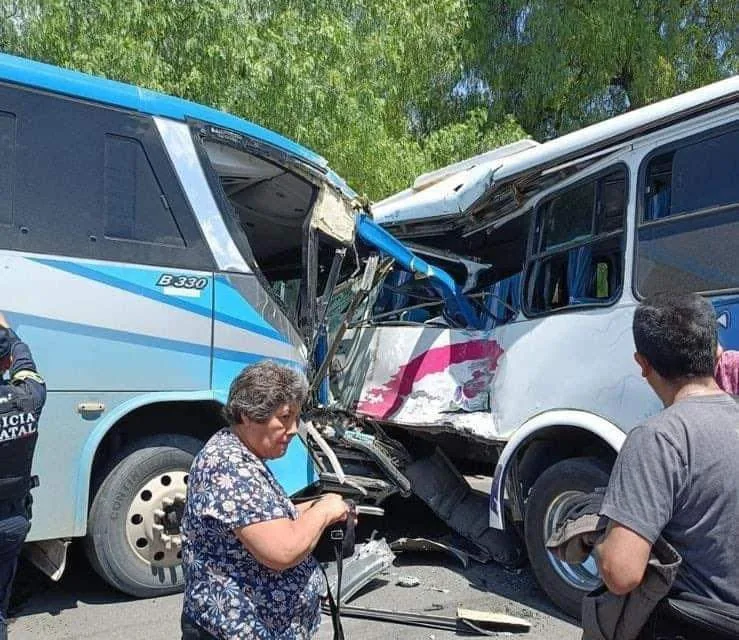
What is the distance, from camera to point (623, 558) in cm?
179

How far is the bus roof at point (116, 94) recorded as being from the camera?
13.0ft

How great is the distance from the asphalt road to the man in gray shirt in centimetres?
238

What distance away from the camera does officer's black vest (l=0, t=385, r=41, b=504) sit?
9.76 feet

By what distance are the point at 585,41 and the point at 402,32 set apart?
12.5 feet

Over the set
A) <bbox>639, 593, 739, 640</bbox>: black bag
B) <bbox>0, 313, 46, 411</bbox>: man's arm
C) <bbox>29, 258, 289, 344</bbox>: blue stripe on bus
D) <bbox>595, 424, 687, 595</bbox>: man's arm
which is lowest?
<bbox>639, 593, 739, 640</bbox>: black bag

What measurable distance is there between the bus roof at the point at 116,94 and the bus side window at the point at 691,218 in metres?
2.21

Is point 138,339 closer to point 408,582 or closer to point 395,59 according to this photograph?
point 408,582

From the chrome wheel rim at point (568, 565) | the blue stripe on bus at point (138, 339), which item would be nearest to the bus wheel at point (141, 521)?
the blue stripe on bus at point (138, 339)

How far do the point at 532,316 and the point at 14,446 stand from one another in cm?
302

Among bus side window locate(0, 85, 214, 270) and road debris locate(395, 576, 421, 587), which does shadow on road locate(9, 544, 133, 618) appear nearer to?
road debris locate(395, 576, 421, 587)

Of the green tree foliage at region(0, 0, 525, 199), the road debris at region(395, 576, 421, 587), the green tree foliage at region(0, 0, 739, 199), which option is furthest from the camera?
the green tree foliage at region(0, 0, 739, 199)

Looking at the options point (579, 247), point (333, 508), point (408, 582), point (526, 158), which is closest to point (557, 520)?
point (408, 582)

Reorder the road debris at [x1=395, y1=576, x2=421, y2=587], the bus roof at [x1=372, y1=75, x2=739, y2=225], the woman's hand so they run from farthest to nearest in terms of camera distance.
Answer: the road debris at [x1=395, y1=576, x2=421, y2=587] → the bus roof at [x1=372, y1=75, x2=739, y2=225] → the woman's hand

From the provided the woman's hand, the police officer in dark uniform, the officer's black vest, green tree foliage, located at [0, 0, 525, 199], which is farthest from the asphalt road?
green tree foliage, located at [0, 0, 525, 199]
